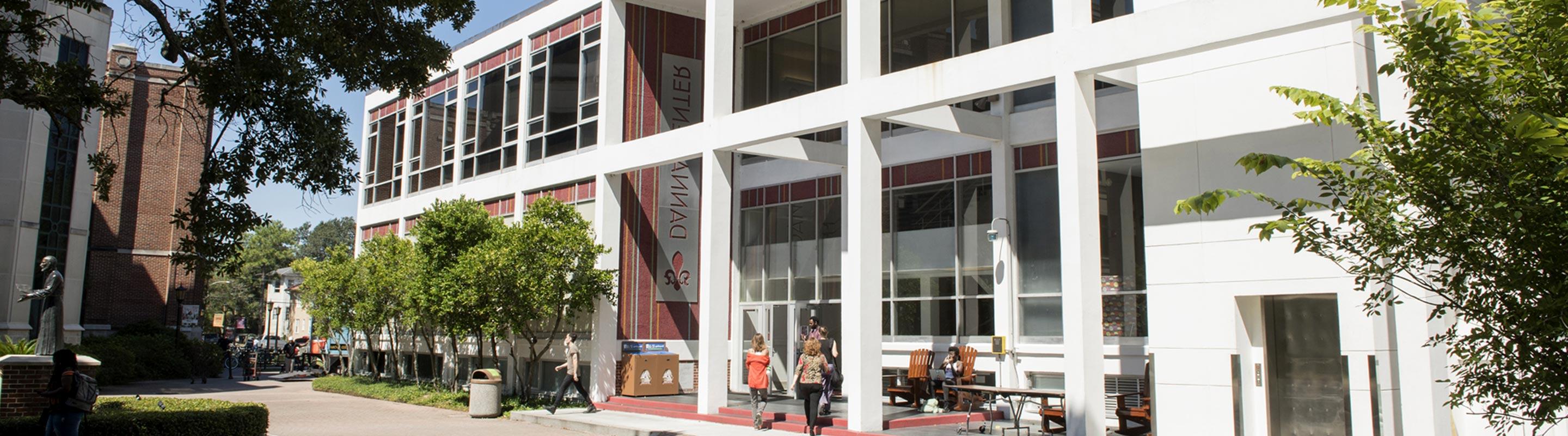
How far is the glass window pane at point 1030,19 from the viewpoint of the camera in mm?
16219

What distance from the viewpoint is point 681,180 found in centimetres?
2152

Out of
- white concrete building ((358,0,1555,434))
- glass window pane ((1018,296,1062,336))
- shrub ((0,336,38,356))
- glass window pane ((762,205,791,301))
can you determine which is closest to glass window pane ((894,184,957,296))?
white concrete building ((358,0,1555,434))

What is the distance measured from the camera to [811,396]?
14219 mm

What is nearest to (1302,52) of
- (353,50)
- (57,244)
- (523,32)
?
(353,50)

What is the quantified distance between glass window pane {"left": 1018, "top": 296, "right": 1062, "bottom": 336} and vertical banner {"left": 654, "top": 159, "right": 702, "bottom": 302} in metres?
7.60

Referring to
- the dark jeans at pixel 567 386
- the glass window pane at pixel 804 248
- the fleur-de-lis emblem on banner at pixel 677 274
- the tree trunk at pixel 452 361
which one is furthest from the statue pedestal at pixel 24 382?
the glass window pane at pixel 804 248

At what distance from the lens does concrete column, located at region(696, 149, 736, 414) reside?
17109mm

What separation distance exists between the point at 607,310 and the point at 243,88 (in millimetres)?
9989

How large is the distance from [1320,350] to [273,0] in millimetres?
11346

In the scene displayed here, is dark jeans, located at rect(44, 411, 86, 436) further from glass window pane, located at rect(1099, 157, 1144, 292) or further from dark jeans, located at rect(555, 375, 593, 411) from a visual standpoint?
glass window pane, located at rect(1099, 157, 1144, 292)

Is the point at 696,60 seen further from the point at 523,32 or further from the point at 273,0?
the point at 273,0

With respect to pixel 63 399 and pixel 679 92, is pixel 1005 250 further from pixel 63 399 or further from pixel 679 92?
pixel 63 399

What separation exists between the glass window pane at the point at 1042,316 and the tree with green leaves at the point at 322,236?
12794cm

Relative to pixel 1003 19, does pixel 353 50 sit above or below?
below
